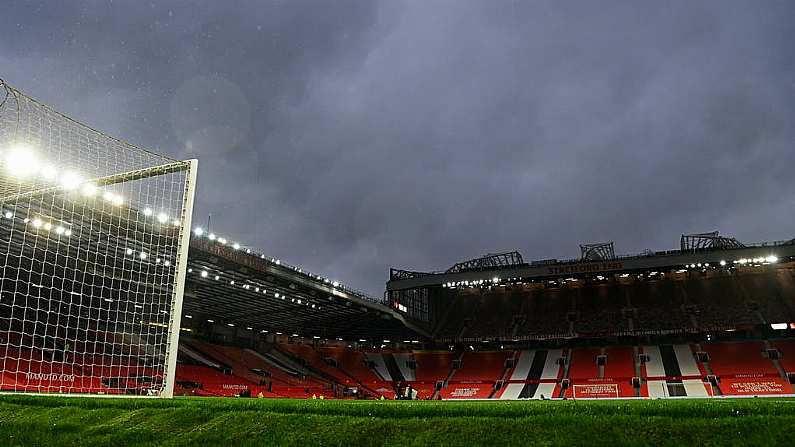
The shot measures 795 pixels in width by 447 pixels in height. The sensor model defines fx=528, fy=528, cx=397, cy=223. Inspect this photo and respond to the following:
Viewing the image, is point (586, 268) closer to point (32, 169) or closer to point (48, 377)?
point (48, 377)

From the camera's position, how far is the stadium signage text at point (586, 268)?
48531mm

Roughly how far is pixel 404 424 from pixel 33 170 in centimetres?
1180

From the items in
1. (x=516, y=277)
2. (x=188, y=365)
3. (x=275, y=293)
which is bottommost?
(x=188, y=365)

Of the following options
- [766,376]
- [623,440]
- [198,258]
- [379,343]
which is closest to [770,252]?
[766,376]

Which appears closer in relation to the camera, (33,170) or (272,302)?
(33,170)

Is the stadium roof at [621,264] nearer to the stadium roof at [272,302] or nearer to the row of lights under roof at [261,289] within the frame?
the stadium roof at [272,302]

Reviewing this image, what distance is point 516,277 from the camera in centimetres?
5059

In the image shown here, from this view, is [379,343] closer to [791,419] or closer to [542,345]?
[542,345]

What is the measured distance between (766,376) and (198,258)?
41.4 meters

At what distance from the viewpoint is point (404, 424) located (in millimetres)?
6578

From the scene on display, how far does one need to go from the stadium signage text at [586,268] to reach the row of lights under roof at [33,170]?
4302cm

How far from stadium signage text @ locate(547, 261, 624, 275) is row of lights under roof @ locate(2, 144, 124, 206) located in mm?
43024

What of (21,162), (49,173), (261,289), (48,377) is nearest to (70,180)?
(49,173)

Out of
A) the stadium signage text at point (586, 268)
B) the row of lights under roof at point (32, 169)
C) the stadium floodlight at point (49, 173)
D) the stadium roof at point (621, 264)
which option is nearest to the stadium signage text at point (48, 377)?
the stadium floodlight at point (49, 173)
